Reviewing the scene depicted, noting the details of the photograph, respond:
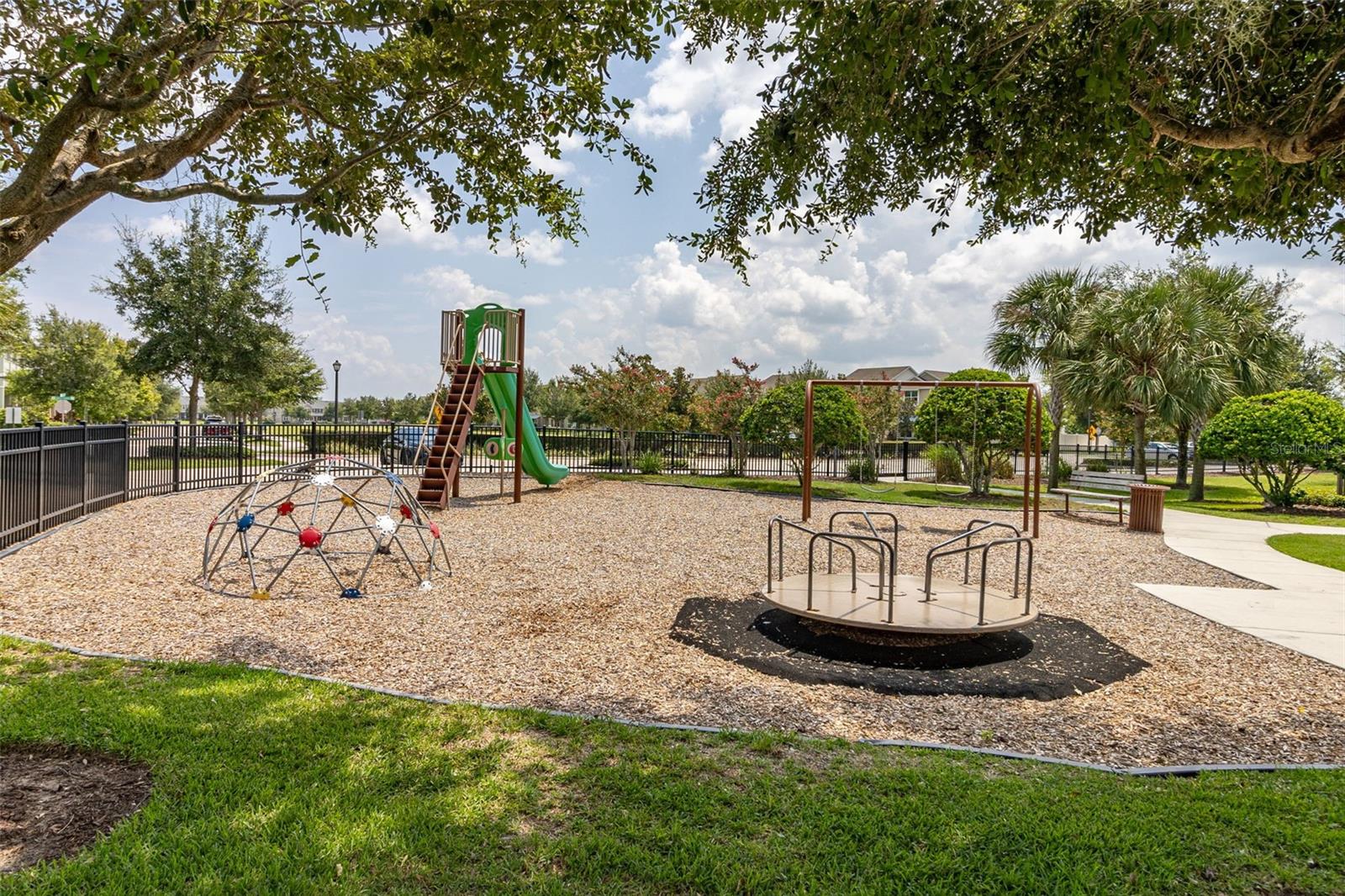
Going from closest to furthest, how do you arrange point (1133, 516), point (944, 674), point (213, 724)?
point (213, 724)
point (944, 674)
point (1133, 516)

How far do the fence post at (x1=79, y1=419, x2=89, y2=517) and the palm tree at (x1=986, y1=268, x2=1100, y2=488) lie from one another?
2259 centimetres

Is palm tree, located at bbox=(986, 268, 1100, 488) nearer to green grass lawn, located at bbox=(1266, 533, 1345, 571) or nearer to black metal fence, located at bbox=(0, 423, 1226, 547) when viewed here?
black metal fence, located at bbox=(0, 423, 1226, 547)

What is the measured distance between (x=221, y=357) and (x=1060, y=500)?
87.8 feet

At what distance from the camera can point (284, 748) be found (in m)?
3.64

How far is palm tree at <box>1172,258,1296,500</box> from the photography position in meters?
19.3

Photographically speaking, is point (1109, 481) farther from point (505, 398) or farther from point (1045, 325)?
point (505, 398)

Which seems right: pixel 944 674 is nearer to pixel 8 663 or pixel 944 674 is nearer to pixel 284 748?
pixel 284 748

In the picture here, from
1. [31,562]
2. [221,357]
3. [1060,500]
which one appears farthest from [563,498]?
[221,357]

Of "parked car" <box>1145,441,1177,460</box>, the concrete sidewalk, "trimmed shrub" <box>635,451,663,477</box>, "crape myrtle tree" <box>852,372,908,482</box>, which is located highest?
"crape myrtle tree" <box>852,372,908,482</box>

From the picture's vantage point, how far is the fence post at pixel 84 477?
10.9m

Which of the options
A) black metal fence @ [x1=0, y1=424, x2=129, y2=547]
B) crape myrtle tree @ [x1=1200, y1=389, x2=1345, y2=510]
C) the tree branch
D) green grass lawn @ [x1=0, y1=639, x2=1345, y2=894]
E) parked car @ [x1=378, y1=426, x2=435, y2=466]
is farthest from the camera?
parked car @ [x1=378, y1=426, x2=435, y2=466]

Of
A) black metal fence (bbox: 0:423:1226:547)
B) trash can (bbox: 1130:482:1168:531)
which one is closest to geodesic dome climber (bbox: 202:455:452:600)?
black metal fence (bbox: 0:423:1226:547)

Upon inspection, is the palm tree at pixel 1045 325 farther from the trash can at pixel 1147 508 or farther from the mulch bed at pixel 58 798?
the mulch bed at pixel 58 798

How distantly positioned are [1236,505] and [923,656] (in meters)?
17.8
